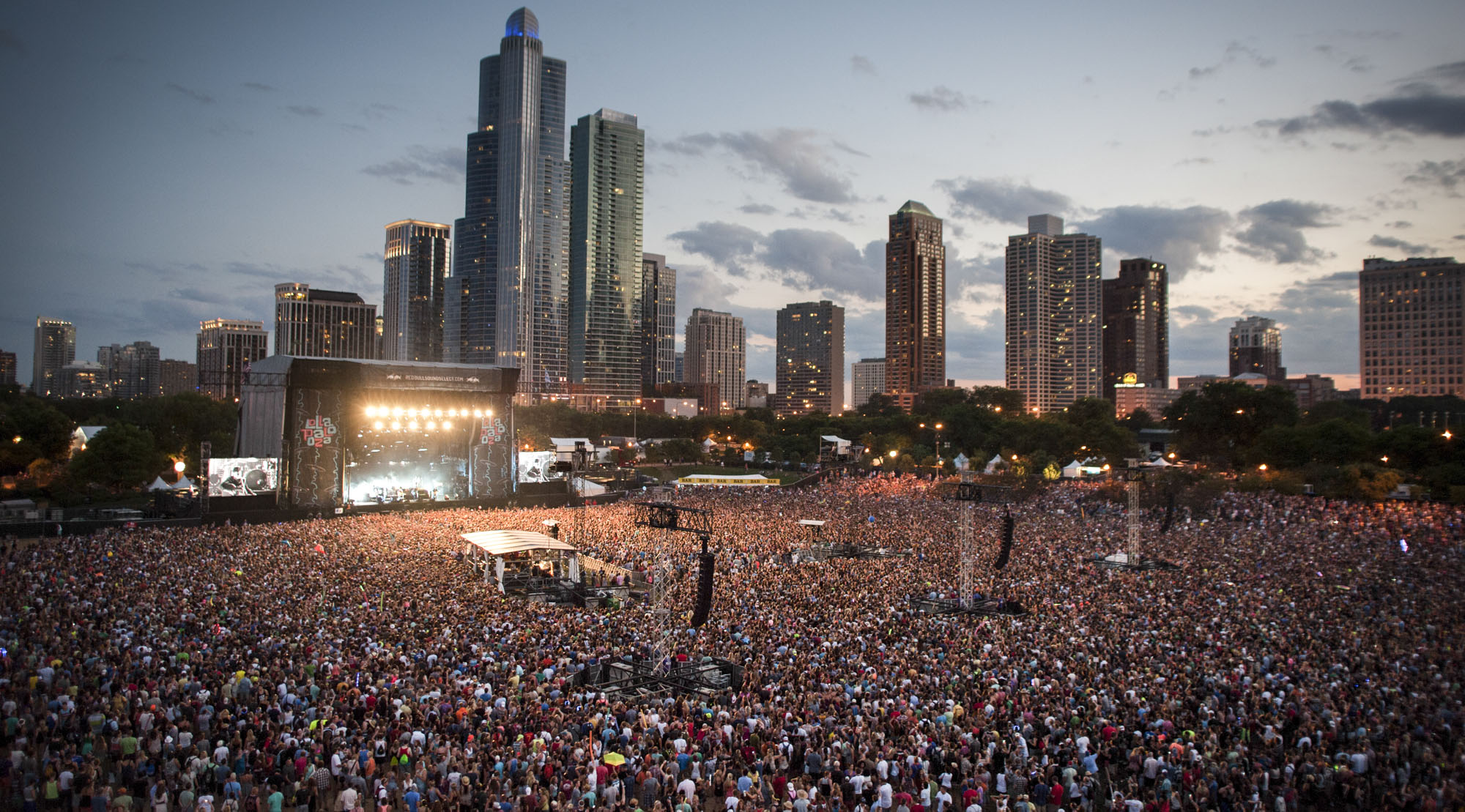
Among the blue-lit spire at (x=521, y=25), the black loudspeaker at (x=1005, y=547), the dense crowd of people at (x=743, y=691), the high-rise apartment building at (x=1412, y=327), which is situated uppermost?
the blue-lit spire at (x=521, y=25)

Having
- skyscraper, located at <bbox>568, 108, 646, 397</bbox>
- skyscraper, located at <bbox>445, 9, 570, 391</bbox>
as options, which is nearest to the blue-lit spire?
skyscraper, located at <bbox>445, 9, 570, 391</bbox>

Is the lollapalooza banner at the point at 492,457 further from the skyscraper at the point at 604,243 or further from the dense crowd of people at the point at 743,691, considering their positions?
the skyscraper at the point at 604,243

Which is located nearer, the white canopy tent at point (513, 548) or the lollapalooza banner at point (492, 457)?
the white canopy tent at point (513, 548)

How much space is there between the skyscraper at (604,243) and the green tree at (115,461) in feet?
377

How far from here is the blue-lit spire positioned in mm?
146875

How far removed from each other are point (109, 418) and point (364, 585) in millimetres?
78234

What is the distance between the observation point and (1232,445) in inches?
2518

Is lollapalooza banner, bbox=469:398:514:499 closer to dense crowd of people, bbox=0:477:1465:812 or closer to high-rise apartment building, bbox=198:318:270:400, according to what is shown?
dense crowd of people, bbox=0:477:1465:812

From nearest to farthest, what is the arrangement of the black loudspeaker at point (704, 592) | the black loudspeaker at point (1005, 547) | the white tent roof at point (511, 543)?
the black loudspeaker at point (704, 592) → the white tent roof at point (511, 543) → the black loudspeaker at point (1005, 547)

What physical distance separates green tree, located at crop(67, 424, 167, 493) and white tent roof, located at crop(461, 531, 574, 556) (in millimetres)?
31153

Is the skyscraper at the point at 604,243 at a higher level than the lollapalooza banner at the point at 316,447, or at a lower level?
higher

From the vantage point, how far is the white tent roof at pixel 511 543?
76.9ft

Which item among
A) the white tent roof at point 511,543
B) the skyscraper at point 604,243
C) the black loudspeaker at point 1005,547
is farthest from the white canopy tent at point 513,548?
the skyscraper at point 604,243

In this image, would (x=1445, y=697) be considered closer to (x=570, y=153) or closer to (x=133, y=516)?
(x=133, y=516)
